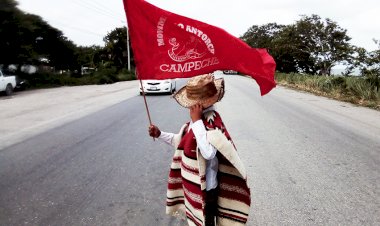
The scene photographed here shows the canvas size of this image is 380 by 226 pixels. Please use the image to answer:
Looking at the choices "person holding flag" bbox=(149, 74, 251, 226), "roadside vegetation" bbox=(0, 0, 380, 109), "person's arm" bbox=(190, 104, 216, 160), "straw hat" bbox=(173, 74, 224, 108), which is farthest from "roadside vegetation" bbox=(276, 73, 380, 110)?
"person's arm" bbox=(190, 104, 216, 160)

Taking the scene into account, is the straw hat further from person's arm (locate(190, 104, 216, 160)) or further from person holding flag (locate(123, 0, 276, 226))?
person's arm (locate(190, 104, 216, 160))

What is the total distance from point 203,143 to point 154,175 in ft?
10.3

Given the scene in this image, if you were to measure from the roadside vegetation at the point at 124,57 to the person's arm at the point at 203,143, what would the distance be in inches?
592

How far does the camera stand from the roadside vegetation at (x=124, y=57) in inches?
792

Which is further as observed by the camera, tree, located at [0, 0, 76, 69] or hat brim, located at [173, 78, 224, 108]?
tree, located at [0, 0, 76, 69]

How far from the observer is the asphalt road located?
3916 mm

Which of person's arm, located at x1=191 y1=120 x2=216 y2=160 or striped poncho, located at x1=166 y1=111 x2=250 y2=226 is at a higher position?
person's arm, located at x1=191 y1=120 x2=216 y2=160

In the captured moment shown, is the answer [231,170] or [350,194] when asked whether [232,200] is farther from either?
[350,194]

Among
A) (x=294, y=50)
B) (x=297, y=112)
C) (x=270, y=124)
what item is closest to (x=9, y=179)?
(x=270, y=124)

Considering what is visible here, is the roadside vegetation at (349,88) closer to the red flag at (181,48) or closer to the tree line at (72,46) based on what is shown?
the tree line at (72,46)

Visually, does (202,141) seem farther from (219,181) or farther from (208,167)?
(219,181)

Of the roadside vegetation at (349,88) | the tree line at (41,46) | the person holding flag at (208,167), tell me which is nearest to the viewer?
the person holding flag at (208,167)

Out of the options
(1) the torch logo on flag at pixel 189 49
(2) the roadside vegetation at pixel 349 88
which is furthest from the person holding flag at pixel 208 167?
(2) the roadside vegetation at pixel 349 88

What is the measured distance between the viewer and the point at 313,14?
40906mm
